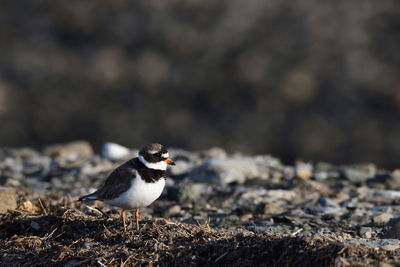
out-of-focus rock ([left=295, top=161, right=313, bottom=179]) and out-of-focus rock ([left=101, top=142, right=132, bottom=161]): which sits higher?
out-of-focus rock ([left=295, top=161, right=313, bottom=179])

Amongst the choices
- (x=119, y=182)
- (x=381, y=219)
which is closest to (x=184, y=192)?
(x=119, y=182)

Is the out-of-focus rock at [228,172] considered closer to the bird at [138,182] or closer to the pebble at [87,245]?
the bird at [138,182]

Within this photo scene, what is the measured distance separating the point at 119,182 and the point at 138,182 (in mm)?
185

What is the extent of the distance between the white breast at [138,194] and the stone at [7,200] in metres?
1.10

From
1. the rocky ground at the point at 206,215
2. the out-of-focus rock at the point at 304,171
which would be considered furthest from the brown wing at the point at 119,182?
the out-of-focus rock at the point at 304,171

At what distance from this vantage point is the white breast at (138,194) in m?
4.16

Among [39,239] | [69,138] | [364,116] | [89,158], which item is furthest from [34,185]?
[364,116]

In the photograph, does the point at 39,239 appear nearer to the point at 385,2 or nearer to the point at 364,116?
the point at 364,116

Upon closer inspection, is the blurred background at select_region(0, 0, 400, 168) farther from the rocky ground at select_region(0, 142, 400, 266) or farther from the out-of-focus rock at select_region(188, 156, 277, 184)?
the out-of-focus rock at select_region(188, 156, 277, 184)

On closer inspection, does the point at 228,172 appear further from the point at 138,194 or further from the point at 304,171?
the point at 138,194

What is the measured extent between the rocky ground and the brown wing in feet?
0.62

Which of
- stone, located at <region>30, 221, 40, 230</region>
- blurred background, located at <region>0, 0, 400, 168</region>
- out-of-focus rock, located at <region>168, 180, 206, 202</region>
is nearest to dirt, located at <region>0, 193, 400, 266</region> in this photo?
stone, located at <region>30, 221, 40, 230</region>

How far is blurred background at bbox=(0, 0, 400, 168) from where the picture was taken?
11.3 m

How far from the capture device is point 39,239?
4109mm
